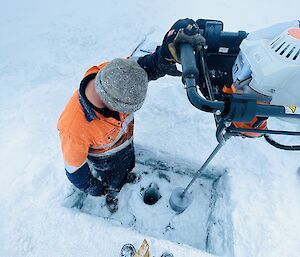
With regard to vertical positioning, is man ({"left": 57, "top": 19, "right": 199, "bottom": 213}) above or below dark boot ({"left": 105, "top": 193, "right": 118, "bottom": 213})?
above

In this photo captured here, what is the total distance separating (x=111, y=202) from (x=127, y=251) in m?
0.58

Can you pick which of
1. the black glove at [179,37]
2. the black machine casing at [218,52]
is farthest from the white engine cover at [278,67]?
the black machine casing at [218,52]

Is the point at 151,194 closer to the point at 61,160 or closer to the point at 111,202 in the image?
the point at 111,202

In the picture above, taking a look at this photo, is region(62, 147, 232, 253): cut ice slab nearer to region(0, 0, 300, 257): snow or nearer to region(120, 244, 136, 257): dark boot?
region(0, 0, 300, 257): snow

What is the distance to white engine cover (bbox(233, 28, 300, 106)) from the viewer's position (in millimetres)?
1205

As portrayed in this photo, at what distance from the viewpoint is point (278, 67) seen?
121 centimetres

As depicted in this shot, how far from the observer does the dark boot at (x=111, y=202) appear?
7.51 ft

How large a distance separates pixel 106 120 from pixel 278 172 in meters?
1.67

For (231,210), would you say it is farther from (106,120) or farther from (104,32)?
(104,32)

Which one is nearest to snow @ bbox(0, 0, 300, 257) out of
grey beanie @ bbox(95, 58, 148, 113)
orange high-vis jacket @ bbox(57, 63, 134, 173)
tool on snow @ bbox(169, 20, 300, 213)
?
orange high-vis jacket @ bbox(57, 63, 134, 173)

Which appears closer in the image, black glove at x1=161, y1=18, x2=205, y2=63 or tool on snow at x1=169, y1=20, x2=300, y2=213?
tool on snow at x1=169, y1=20, x2=300, y2=213

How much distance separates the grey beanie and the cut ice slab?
113cm

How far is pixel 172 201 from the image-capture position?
2.26m

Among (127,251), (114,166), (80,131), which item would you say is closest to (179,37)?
(80,131)
